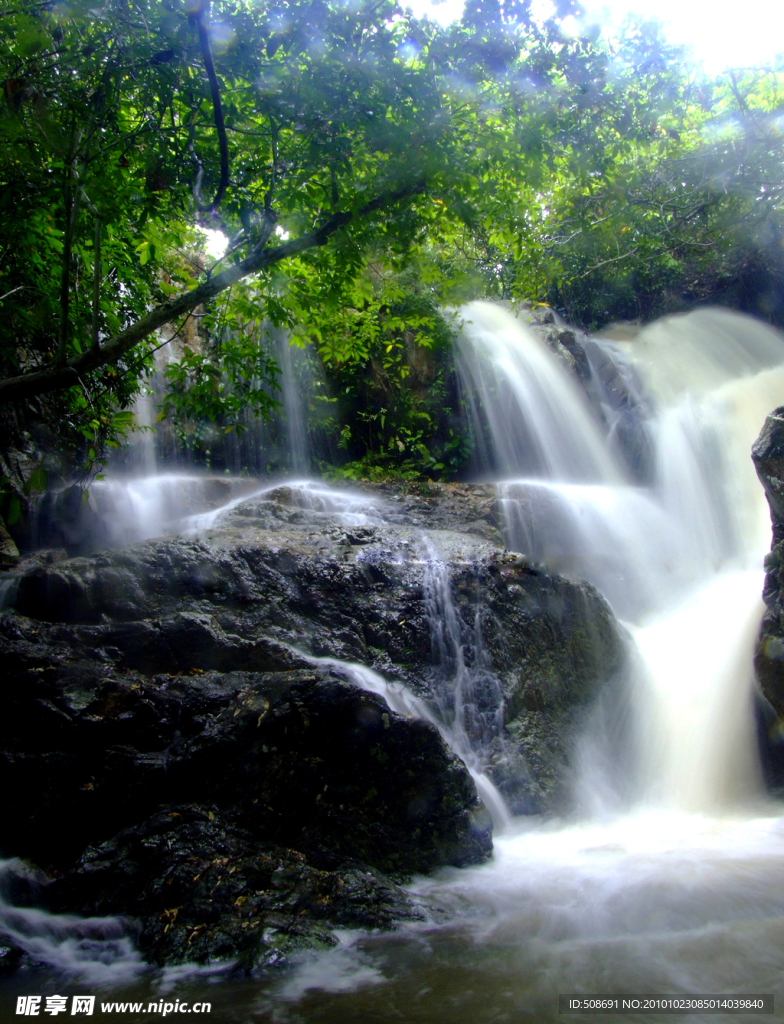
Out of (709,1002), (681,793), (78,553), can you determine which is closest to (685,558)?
(681,793)

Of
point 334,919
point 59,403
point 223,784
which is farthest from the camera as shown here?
point 59,403

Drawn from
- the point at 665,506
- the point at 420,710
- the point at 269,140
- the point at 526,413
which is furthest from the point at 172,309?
the point at 665,506

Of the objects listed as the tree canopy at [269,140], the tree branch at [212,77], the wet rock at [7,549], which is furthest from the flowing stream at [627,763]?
the wet rock at [7,549]

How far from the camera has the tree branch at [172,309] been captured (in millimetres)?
3229

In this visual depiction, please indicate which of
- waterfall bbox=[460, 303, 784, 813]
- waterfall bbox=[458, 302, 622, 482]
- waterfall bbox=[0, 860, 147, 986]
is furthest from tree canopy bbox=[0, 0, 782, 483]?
waterfall bbox=[458, 302, 622, 482]

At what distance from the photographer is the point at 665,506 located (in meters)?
11.0

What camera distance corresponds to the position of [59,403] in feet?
22.0

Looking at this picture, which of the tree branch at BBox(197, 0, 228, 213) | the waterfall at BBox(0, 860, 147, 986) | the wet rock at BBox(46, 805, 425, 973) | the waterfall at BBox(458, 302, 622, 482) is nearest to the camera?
the waterfall at BBox(0, 860, 147, 986)

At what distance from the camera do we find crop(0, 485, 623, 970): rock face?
3.20 meters

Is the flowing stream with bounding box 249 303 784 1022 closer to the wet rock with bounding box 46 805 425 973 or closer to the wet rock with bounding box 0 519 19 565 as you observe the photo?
the wet rock with bounding box 46 805 425 973

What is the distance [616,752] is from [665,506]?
256 inches

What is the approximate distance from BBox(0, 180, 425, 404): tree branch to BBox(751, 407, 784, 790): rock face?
13.3 feet

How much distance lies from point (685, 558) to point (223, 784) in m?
7.84

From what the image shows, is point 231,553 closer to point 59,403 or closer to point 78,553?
point 78,553
